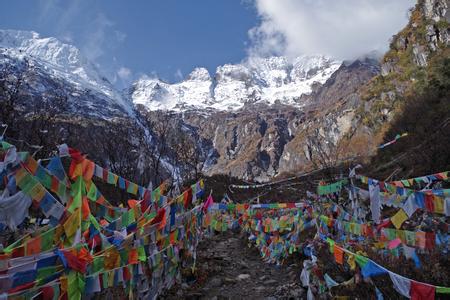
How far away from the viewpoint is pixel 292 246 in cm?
1273

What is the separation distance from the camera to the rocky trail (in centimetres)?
936

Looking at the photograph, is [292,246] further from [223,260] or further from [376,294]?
[376,294]

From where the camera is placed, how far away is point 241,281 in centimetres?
1134

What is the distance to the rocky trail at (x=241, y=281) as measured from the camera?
936 centimetres

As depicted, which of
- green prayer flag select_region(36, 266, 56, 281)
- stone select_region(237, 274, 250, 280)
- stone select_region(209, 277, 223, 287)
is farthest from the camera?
stone select_region(237, 274, 250, 280)

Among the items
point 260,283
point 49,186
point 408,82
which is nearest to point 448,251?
point 260,283

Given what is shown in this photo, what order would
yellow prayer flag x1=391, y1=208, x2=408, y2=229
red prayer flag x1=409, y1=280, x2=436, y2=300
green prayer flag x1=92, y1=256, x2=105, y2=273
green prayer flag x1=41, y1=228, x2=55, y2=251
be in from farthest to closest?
yellow prayer flag x1=391, y1=208, x2=408, y2=229 → green prayer flag x1=92, y1=256, x2=105, y2=273 → green prayer flag x1=41, y1=228, x2=55, y2=251 → red prayer flag x1=409, y1=280, x2=436, y2=300

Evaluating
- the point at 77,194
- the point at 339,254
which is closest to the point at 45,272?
the point at 77,194

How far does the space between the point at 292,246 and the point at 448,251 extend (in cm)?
554

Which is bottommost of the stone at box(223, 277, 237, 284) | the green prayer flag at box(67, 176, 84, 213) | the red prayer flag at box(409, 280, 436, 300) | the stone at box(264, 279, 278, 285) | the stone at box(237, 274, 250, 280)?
the stone at box(264, 279, 278, 285)

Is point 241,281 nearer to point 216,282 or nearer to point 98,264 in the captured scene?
point 216,282

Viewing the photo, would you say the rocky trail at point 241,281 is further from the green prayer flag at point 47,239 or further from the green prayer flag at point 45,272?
the green prayer flag at point 45,272

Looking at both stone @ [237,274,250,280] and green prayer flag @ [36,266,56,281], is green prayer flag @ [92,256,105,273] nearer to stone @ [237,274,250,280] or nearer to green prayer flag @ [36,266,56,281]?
green prayer flag @ [36,266,56,281]

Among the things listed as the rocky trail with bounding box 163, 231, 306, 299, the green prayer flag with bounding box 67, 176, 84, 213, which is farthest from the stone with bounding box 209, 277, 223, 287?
the green prayer flag with bounding box 67, 176, 84, 213
